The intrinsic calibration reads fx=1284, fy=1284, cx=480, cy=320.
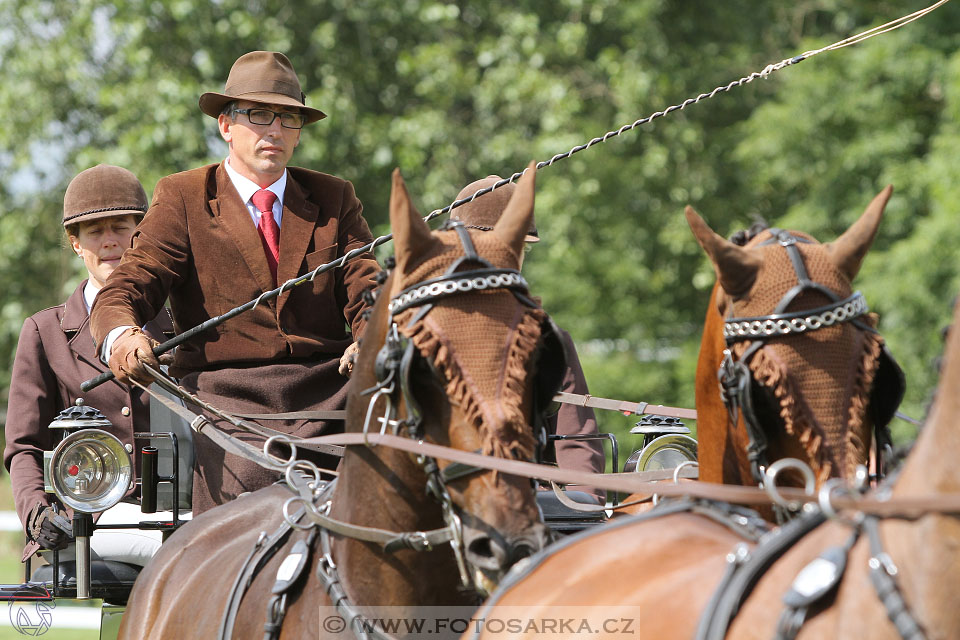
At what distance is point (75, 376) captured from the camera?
543 centimetres

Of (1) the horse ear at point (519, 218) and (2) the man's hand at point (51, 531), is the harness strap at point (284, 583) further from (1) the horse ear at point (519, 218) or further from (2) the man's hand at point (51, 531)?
(2) the man's hand at point (51, 531)

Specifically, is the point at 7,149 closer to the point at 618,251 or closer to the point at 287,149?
the point at 618,251

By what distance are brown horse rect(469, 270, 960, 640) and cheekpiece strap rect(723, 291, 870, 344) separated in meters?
0.46

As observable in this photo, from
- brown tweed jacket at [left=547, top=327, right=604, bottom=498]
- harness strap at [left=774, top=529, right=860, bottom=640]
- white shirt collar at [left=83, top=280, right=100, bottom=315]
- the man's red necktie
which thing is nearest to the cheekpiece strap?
harness strap at [left=774, top=529, right=860, bottom=640]

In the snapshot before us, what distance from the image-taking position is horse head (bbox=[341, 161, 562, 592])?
111 inches

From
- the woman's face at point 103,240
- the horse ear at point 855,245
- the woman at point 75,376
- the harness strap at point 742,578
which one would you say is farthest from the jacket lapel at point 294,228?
the harness strap at point 742,578

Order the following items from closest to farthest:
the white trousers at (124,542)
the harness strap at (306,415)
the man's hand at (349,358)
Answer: the man's hand at (349,358)
the harness strap at (306,415)
the white trousers at (124,542)

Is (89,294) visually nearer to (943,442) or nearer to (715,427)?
(715,427)

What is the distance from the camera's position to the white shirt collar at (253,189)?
4.63m

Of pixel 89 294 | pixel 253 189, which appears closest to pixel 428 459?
pixel 253 189

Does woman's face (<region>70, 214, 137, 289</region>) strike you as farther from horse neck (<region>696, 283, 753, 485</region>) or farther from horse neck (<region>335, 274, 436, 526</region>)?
horse neck (<region>696, 283, 753, 485</region>)

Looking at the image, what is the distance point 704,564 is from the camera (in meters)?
2.48

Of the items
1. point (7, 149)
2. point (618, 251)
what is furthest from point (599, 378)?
point (7, 149)

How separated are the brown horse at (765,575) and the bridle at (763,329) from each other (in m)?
0.31
